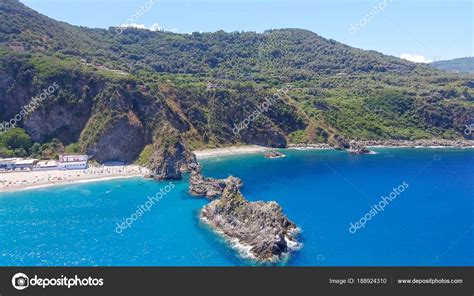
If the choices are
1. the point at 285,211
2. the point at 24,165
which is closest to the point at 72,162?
the point at 24,165

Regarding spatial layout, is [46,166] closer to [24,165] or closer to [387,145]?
[24,165]

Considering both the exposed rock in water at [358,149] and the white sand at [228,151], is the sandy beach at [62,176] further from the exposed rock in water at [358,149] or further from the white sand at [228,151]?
the exposed rock in water at [358,149]

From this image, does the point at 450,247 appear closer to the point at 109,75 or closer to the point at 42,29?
the point at 109,75

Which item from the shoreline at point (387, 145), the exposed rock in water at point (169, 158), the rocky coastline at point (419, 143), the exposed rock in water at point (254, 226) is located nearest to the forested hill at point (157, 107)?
the exposed rock in water at point (169, 158)

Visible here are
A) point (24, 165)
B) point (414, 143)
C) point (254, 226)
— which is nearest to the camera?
point (254, 226)
